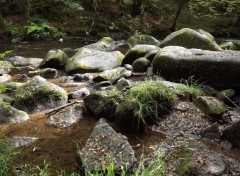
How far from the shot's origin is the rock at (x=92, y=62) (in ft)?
28.0

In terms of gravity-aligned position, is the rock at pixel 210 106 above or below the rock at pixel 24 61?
above

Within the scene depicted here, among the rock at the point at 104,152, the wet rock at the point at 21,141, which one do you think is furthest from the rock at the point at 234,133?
the wet rock at the point at 21,141

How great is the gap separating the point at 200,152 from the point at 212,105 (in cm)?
129

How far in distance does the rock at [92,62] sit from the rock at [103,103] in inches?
124

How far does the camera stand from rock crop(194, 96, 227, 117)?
4.94m

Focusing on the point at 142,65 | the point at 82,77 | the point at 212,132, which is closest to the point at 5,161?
the point at 212,132

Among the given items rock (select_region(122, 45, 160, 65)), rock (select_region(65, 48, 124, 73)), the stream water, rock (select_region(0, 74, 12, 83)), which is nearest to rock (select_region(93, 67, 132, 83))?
rock (select_region(65, 48, 124, 73))

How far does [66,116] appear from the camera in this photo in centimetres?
532

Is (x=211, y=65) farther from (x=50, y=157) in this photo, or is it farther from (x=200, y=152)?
(x=50, y=157)

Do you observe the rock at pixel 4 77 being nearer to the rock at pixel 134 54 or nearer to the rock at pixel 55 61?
the rock at pixel 55 61

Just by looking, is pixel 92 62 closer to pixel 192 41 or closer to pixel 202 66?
pixel 192 41

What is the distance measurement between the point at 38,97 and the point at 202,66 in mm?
3155

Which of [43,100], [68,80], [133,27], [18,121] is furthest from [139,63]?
[133,27]

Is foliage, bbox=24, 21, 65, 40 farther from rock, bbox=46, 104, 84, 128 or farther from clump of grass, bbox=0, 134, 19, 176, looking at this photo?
clump of grass, bbox=0, 134, 19, 176
